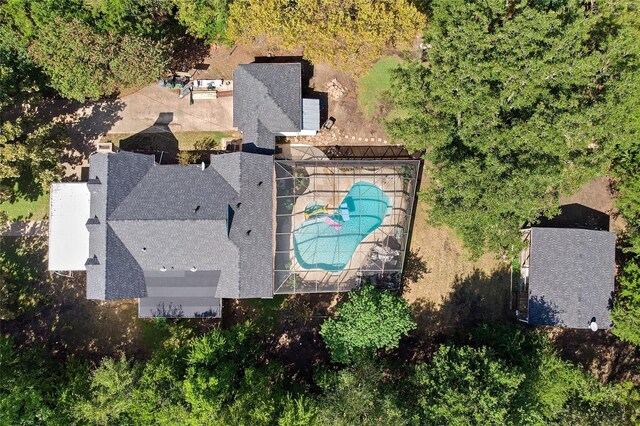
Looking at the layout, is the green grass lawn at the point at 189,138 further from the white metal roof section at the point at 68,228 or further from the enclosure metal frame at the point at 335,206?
the enclosure metal frame at the point at 335,206

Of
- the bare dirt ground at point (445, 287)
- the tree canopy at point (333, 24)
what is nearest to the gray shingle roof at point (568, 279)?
the bare dirt ground at point (445, 287)

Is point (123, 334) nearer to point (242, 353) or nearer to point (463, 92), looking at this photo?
point (242, 353)

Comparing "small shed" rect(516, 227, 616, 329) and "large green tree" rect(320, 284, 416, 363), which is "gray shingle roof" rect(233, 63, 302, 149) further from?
"small shed" rect(516, 227, 616, 329)

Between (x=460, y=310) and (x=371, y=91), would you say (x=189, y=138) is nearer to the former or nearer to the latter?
(x=371, y=91)

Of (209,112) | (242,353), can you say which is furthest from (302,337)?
(209,112)

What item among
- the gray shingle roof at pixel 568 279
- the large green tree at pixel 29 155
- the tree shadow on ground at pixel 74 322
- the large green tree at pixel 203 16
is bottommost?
the tree shadow on ground at pixel 74 322
